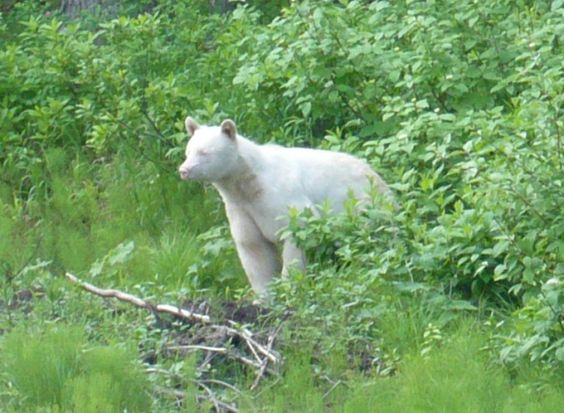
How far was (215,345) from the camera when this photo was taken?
7.79 m

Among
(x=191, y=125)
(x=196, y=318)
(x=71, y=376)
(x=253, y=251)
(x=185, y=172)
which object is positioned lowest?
(x=253, y=251)

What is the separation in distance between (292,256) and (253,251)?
331 millimetres

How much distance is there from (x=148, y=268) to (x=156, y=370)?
2270 millimetres

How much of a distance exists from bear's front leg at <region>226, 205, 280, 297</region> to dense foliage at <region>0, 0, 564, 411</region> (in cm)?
14

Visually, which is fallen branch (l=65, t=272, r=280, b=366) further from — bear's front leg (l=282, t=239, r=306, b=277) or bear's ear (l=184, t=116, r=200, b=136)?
bear's ear (l=184, t=116, r=200, b=136)

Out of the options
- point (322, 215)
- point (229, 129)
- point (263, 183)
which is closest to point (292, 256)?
point (322, 215)

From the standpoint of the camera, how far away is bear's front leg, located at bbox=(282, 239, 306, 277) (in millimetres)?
8906

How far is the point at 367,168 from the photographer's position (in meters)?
9.41

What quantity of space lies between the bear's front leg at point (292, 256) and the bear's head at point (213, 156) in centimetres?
57

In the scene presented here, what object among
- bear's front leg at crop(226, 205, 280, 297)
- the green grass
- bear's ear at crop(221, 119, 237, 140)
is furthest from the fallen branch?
bear's ear at crop(221, 119, 237, 140)

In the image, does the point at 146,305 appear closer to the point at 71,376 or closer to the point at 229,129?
the point at 71,376

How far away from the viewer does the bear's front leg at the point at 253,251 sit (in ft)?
30.2

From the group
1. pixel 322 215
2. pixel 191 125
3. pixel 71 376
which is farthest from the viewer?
pixel 191 125

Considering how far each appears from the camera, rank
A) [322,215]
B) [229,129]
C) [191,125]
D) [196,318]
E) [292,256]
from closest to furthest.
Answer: [196,318] < [292,256] < [322,215] < [229,129] < [191,125]
